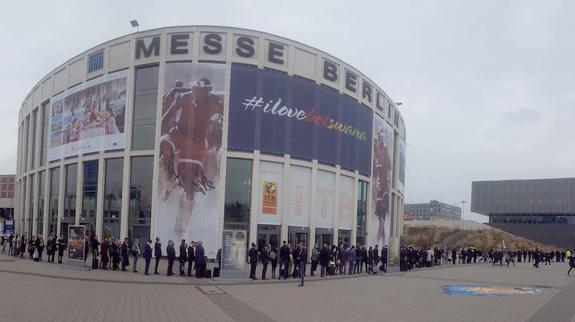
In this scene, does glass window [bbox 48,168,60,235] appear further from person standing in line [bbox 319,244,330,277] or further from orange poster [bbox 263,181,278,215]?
person standing in line [bbox 319,244,330,277]

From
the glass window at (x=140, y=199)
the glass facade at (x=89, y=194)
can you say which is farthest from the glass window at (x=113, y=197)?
the glass facade at (x=89, y=194)

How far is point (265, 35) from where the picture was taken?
36.8 meters

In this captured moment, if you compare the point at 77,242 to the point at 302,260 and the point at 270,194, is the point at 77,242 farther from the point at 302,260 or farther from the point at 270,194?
the point at 270,194

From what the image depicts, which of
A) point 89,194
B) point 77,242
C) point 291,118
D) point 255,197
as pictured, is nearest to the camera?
point 77,242

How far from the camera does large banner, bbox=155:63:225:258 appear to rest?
112 feet

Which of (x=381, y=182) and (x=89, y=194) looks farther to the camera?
(x=381, y=182)

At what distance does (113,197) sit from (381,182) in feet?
77.3

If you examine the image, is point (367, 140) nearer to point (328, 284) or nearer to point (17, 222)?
point (328, 284)

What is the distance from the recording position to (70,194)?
40531mm

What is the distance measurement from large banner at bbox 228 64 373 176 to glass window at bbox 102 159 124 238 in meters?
7.94

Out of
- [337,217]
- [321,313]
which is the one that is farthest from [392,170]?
[321,313]

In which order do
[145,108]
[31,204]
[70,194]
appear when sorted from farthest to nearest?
[31,204]
[70,194]
[145,108]

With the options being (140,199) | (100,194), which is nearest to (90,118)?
→ (100,194)

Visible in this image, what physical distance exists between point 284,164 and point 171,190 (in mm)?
7776
